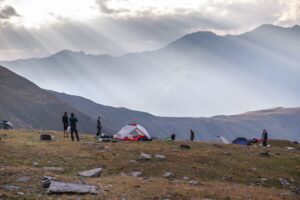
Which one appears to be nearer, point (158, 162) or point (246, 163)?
point (158, 162)

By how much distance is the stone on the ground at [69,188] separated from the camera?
65.0ft

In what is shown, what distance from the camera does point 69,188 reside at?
66.3 feet

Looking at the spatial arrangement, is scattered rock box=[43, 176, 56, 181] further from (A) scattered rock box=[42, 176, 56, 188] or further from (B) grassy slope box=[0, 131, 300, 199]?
(B) grassy slope box=[0, 131, 300, 199]

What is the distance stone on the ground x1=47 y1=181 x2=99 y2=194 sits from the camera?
19805 mm

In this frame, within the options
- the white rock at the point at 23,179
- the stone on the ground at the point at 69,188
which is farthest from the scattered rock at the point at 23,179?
the stone on the ground at the point at 69,188

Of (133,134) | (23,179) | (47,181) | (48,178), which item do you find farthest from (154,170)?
(133,134)

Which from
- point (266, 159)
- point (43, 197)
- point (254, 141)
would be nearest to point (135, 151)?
point (266, 159)

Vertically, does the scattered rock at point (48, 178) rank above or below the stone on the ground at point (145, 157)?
below

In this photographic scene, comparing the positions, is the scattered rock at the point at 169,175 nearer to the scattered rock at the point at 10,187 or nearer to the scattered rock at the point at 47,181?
the scattered rock at the point at 47,181

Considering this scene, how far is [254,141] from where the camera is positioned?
2633 inches

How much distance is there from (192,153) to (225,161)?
305cm

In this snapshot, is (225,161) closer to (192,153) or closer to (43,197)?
(192,153)

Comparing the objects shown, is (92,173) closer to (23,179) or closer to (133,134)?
(23,179)

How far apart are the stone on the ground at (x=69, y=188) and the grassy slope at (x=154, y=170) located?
18.5 inches
